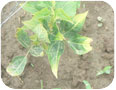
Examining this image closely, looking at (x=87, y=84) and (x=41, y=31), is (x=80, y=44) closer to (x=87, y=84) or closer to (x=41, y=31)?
(x=41, y=31)

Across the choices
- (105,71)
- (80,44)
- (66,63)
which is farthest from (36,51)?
(105,71)

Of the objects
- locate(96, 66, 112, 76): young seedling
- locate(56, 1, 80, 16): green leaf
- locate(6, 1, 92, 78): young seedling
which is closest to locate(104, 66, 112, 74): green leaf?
locate(96, 66, 112, 76): young seedling

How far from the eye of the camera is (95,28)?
1.53 metres

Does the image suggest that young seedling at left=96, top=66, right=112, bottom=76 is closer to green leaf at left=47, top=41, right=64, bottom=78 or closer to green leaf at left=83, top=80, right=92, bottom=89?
green leaf at left=83, top=80, right=92, bottom=89

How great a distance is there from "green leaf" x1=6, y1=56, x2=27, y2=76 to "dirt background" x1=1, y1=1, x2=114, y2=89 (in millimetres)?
327

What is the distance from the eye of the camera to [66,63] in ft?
4.49

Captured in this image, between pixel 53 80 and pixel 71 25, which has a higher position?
pixel 71 25

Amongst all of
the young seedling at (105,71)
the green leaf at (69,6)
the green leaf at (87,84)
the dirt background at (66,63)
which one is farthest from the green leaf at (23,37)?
the young seedling at (105,71)

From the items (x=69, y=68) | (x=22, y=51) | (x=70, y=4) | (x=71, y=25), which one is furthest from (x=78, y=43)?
(x=22, y=51)

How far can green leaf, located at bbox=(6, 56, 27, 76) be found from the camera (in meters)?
0.97

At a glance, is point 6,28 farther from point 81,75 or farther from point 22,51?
point 81,75

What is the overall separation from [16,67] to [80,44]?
1.14 feet

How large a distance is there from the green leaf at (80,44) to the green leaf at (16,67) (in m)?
0.27

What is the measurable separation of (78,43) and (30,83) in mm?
503
